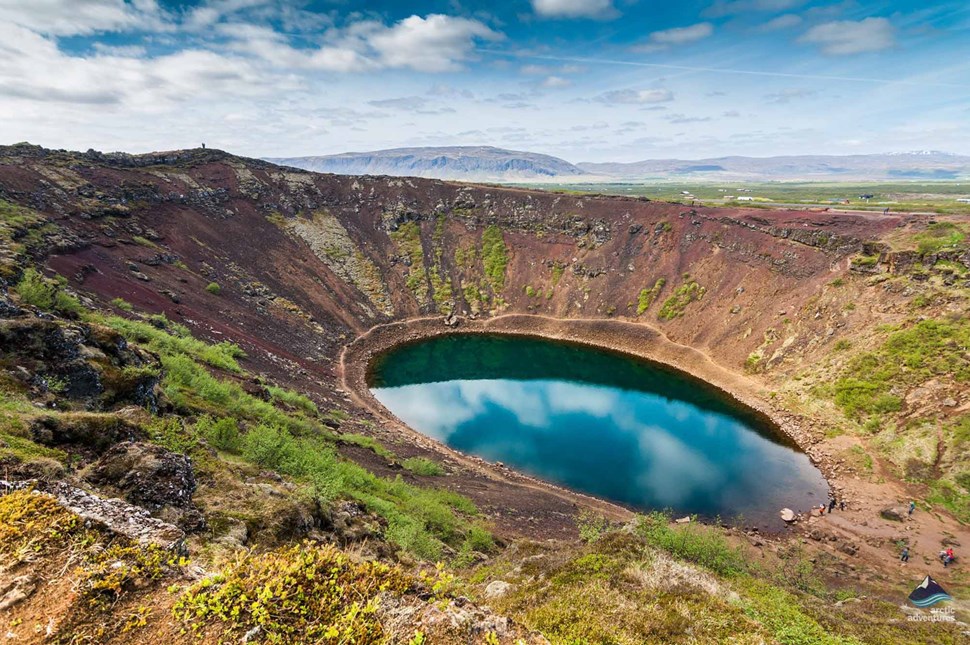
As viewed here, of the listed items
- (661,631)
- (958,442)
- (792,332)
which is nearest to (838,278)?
(792,332)

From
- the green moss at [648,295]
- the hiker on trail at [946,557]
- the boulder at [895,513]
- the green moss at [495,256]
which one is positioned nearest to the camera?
the hiker on trail at [946,557]

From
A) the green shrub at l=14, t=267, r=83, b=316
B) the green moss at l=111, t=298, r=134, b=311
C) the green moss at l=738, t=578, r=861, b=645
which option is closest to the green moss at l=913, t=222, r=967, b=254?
the green moss at l=738, t=578, r=861, b=645

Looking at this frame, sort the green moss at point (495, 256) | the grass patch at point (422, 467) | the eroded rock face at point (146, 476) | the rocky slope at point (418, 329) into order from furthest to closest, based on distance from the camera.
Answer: the green moss at point (495, 256) < the grass patch at point (422, 467) < the rocky slope at point (418, 329) < the eroded rock face at point (146, 476)

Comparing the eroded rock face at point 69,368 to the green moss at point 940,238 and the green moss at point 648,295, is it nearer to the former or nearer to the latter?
the green moss at point 648,295

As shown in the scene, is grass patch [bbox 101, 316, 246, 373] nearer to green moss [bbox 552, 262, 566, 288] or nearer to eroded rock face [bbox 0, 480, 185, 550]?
eroded rock face [bbox 0, 480, 185, 550]

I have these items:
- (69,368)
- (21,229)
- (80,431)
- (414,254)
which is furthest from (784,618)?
(414,254)

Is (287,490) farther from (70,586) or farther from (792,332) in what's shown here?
(792,332)
